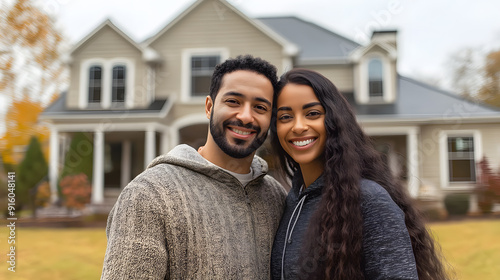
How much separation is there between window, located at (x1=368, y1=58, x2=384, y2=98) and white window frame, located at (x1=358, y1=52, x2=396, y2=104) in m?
0.07

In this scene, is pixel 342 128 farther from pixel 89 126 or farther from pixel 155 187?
pixel 89 126

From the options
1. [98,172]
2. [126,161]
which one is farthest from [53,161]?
[126,161]

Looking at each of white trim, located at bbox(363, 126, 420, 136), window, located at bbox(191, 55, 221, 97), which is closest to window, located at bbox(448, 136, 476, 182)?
white trim, located at bbox(363, 126, 420, 136)

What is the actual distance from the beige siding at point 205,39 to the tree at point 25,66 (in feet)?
9.71

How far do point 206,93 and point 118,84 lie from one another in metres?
2.70

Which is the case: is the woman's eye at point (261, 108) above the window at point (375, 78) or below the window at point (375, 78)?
below

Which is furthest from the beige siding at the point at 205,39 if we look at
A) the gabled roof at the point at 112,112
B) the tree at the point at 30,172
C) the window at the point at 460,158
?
the window at the point at 460,158

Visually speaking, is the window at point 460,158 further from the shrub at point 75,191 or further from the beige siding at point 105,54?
the shrub at point 75,191

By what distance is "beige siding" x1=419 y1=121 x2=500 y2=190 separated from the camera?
10742 mm

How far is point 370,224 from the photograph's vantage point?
1647mm

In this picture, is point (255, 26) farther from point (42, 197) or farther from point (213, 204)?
point (213, 204)

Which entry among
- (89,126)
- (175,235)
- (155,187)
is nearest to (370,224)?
(175,235)

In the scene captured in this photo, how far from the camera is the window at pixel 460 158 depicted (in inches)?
430

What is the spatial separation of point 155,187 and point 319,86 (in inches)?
36.1
